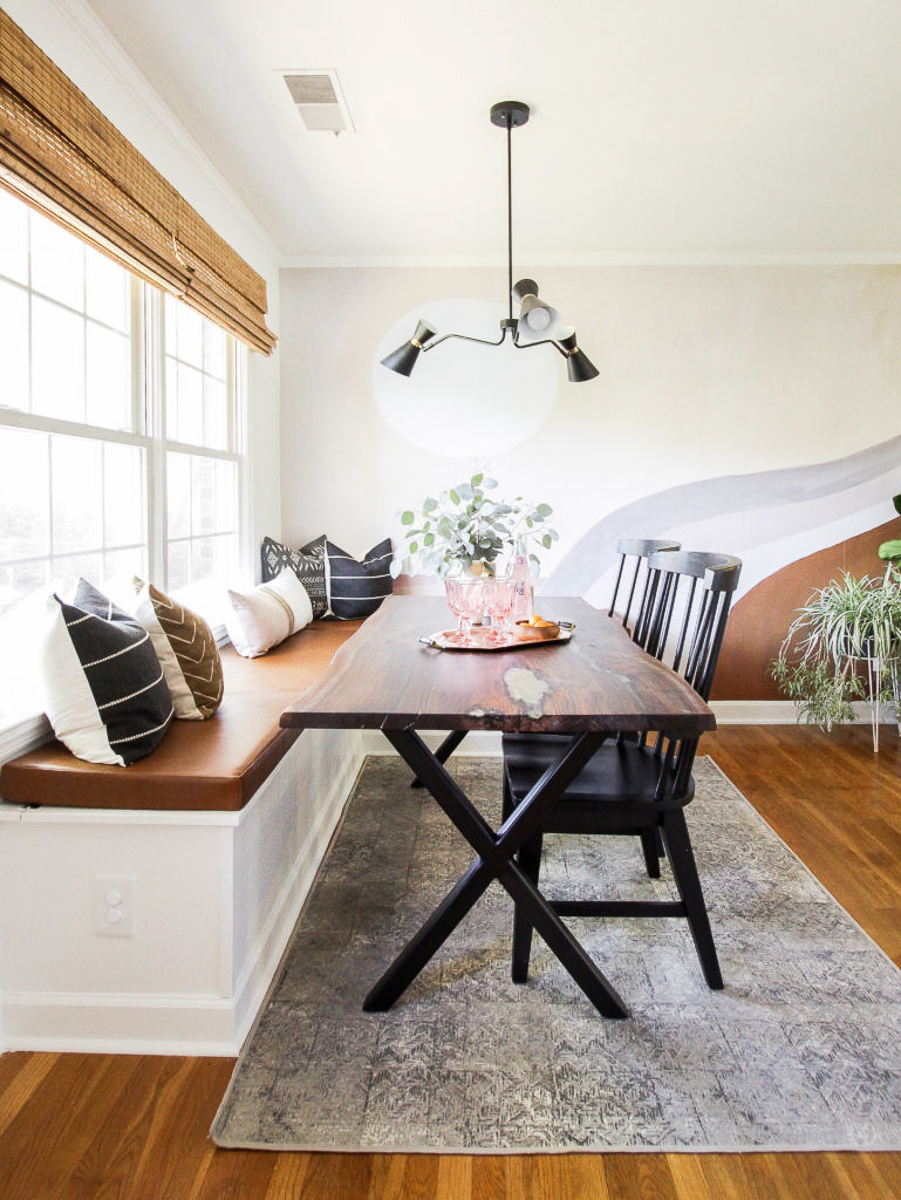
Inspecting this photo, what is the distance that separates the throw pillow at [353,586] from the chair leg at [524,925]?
7.08 feet

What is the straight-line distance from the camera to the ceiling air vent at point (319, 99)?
2.38 m

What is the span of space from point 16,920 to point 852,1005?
190 cm

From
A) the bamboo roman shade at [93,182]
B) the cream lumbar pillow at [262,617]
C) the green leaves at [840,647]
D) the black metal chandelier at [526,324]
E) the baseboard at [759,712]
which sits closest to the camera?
the bamboo roman shade at [93,182]

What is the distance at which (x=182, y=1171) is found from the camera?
1380 mm

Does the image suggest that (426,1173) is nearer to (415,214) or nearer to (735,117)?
(735,117)

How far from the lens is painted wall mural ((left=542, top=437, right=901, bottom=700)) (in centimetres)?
423

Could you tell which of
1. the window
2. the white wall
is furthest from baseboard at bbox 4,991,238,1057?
the white wall

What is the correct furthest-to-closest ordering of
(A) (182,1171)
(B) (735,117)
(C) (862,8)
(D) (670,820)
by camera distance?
(B) (735,117), (C) (862,8), (D) (670,820), (A) (182,1171)

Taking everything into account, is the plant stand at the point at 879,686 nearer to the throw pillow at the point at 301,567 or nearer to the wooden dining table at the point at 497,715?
the wooden dining table at the point at 497,715

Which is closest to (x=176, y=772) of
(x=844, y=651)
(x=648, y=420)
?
(x=648, y=420)

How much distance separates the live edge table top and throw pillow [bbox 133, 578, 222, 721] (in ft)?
1.33

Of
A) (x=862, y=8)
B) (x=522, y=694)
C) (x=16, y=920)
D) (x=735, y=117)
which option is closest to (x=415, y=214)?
(x=735, y=117)

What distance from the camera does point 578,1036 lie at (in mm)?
1732

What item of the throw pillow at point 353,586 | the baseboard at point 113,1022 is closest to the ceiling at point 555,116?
the throw pillow at point 353,586
